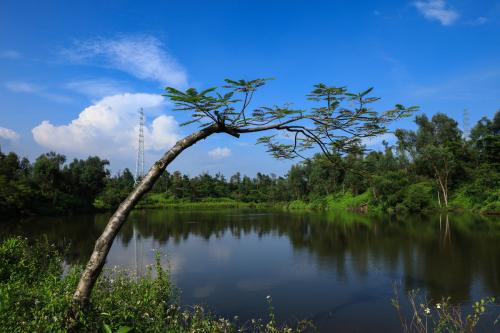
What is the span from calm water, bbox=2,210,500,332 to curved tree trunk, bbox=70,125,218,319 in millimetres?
5549

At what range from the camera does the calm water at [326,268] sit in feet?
32.2

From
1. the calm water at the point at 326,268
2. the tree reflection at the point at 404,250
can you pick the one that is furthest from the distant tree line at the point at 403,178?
the calm water at the point at 326,268

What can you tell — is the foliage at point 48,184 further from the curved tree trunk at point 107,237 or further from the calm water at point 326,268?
the curved tree trunk at point 107,237

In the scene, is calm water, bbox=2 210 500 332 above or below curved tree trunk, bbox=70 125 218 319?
below

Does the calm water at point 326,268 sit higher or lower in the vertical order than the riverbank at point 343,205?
lower

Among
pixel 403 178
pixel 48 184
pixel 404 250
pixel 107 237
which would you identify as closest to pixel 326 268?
pixel 404 250

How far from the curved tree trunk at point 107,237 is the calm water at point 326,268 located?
18.2ft

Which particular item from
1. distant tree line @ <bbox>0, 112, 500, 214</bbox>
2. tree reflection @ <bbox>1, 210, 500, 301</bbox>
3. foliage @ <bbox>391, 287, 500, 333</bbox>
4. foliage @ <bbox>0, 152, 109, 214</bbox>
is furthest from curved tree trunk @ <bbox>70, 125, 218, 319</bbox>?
foliage @ <bbox>0, 152, 109, 214</bbox>

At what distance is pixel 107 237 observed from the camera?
4.16 meters

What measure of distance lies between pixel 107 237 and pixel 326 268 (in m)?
11.9

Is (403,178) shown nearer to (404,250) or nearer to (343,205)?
(343,205)

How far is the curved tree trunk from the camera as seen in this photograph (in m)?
4.16

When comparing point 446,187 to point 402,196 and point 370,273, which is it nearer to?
point 402,196

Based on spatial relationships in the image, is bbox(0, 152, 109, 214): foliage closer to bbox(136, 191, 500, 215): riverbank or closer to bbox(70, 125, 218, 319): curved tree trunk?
bbox(136, 191, 500, 215): riverbank
